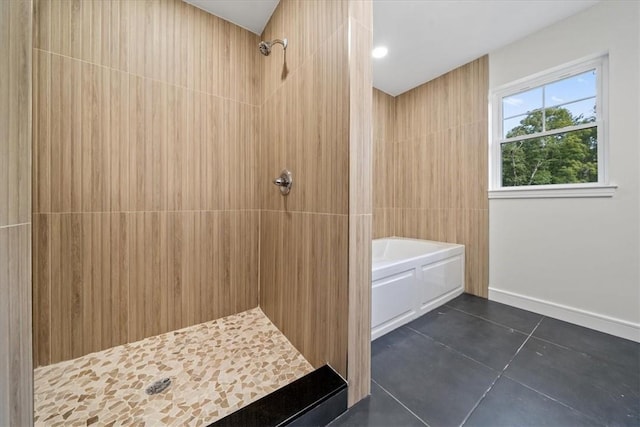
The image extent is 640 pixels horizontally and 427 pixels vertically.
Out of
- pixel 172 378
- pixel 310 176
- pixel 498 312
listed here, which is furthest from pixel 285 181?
pixel 498 312

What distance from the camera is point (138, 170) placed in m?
1.57

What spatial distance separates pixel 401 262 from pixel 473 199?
1330mm

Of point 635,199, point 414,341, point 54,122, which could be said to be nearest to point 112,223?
point 54,122

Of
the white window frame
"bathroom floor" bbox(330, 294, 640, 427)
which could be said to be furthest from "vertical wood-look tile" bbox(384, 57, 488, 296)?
"bathroom floor" bbox(330, 294, 640, 427)

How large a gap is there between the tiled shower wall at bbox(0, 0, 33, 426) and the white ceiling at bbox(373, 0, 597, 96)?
2093mm

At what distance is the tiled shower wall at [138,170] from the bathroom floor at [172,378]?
0.16 metres

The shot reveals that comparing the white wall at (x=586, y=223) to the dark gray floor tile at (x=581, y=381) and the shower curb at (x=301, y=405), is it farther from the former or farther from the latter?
the shower curb at (x=301, y=405)

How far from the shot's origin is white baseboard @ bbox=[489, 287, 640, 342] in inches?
65.6

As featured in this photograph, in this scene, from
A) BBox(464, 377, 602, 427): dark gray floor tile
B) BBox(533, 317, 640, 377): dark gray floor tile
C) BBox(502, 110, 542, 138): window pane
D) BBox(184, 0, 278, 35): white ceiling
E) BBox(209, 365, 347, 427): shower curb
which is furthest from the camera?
BBox(502, 110, 542, 138): window pane

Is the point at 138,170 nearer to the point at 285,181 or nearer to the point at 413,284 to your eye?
the point at 285,181

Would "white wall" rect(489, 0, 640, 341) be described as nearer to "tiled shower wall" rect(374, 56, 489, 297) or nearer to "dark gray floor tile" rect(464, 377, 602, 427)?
"tiled shower wall" rect(374, 56, 489, 297)

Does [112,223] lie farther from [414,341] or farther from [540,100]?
[540,100]

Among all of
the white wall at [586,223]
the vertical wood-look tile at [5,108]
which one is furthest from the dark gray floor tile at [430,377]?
the vertical wood-look tile at [5,108]

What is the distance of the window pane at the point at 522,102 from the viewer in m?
2.18
